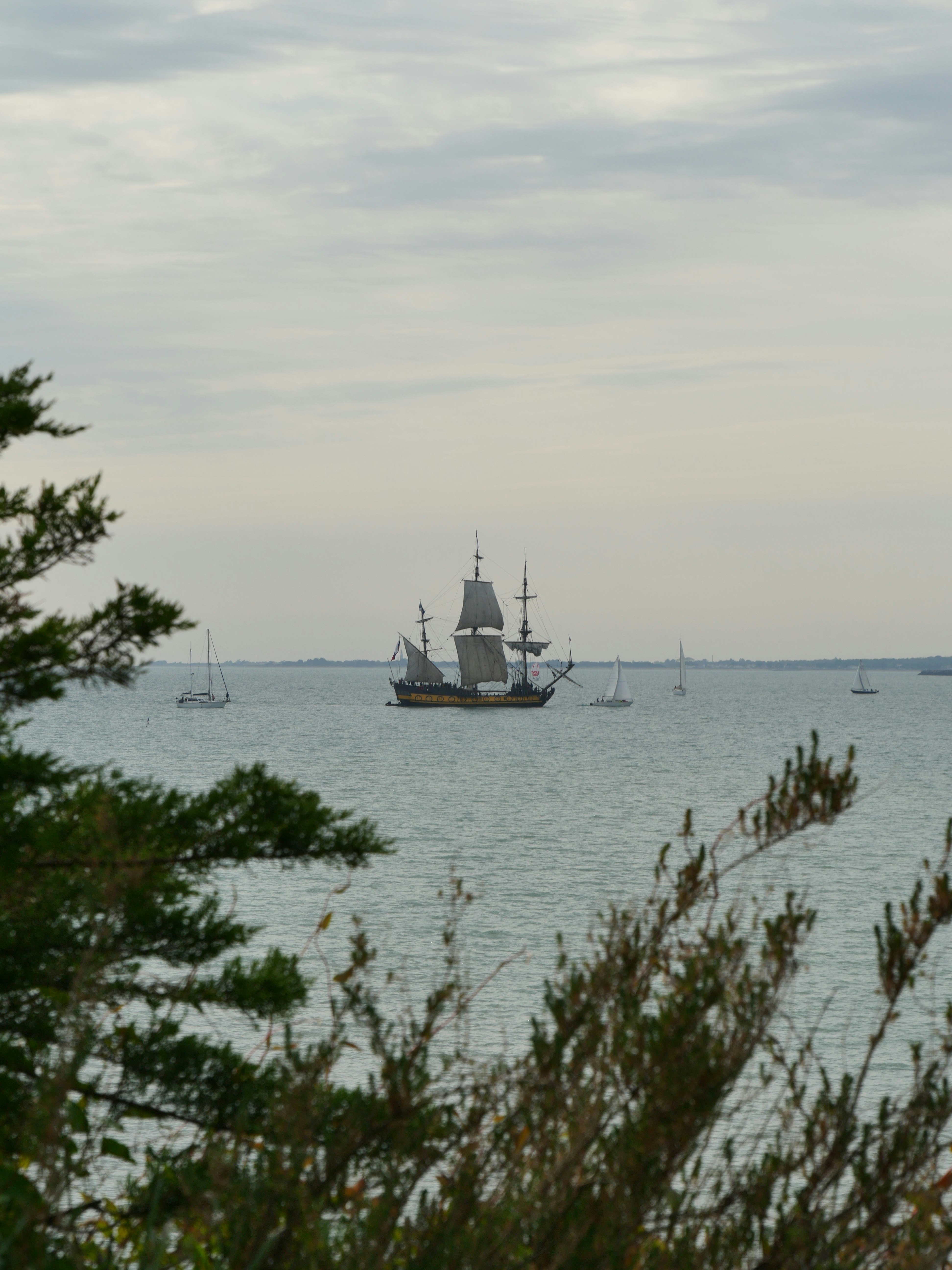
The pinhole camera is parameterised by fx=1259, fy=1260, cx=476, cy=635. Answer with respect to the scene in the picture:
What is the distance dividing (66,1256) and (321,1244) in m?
1.09

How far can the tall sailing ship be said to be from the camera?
125875 mm

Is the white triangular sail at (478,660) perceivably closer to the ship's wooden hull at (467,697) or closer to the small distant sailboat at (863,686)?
the ship's wooden hull at (467,697)

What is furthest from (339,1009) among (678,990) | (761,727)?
(761,727)

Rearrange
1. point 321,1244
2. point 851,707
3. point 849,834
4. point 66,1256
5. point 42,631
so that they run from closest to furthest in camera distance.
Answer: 1. point 321,1244
2. point 66,1256
3. point 42,631
4. point 849,834
5. point 851,707

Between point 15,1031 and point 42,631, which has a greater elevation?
point 42,631

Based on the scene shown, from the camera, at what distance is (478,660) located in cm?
12588

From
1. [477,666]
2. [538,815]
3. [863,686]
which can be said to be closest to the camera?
[538,815]

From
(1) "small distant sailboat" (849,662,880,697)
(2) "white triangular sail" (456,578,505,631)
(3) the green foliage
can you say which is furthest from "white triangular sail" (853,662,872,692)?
(3) the green foliage

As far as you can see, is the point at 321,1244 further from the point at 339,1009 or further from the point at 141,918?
the point at 141,918

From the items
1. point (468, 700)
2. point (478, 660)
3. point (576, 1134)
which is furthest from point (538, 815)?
point (468, 700)

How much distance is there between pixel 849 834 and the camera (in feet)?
137

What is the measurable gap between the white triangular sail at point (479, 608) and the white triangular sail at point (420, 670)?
6496 mm

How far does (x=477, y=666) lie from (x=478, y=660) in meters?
0.62

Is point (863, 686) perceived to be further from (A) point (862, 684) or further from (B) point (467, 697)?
(B) point (467, 697)
